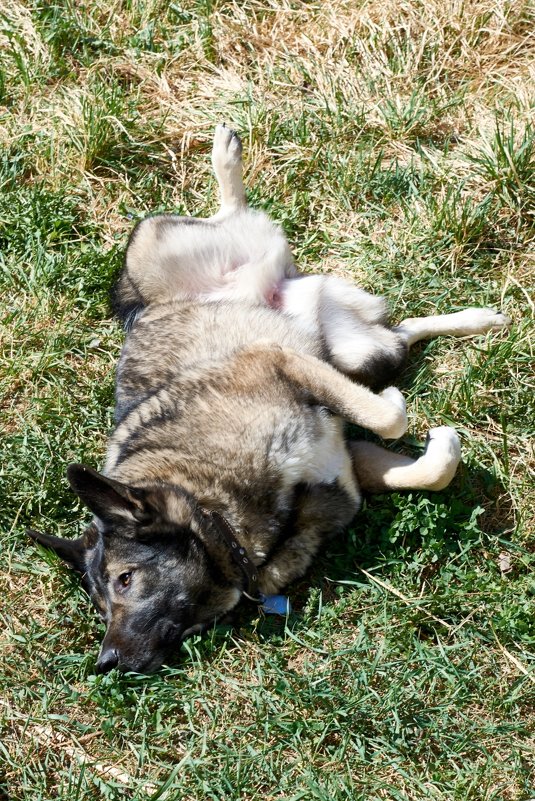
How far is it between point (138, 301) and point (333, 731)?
9.11ft

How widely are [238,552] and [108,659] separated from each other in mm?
767

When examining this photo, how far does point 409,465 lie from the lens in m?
4.48

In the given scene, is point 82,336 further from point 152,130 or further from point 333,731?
point 333,731

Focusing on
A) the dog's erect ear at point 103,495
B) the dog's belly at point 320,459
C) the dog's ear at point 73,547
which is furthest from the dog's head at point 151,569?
the dog's belly at point 320,459

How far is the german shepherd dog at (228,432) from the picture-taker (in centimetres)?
399

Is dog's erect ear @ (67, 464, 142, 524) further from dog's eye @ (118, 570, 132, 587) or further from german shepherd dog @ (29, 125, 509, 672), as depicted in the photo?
dog's eye @ (118, 570, 132, 587)

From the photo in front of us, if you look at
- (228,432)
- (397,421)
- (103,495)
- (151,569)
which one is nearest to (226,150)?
(228,432)

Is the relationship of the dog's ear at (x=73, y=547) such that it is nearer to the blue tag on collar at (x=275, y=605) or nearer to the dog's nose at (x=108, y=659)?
the dog's nose at (x=108, y=659)

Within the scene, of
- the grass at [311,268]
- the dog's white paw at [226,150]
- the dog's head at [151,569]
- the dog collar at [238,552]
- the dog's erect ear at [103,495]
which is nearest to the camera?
the dog's erect ear at [103,495]

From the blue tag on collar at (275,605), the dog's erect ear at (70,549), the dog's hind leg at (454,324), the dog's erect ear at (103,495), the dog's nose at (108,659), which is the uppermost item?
the dog's erect ear at (103,495)

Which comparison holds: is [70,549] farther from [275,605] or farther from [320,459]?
[320,459]

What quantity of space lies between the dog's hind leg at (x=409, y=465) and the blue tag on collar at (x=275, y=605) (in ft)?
2.40

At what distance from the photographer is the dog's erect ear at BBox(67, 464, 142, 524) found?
3717 mm

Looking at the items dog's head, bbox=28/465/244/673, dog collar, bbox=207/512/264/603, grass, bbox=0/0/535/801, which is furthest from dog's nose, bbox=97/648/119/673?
dog collar, bbox=207/512/264/603
